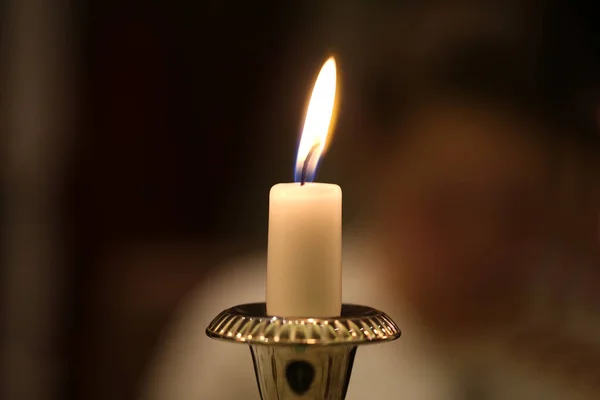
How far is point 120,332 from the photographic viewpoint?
49 cm

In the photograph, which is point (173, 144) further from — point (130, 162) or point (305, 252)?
point (305, 252)

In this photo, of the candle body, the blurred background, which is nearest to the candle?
the candle body

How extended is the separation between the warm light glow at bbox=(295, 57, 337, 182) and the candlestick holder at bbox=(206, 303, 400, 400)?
0.08 m

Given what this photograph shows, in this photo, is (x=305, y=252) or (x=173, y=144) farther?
(x=173, y=144)

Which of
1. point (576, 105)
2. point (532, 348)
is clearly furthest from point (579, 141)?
point (532, 348)

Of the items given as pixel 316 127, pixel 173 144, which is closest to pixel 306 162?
pixel 316 127

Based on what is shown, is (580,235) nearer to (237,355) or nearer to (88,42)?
(237,355)

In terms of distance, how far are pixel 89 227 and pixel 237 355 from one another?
135mm

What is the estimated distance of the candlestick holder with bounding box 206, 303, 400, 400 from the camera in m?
0.32

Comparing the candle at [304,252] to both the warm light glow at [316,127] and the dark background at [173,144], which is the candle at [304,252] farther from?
the dark background at [173,144]

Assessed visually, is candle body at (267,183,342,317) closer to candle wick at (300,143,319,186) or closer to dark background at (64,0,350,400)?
candle wick at (300,143,319,186)

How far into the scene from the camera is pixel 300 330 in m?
0.32

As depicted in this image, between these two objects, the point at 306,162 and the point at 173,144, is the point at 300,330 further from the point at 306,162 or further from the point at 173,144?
the point at 173,144

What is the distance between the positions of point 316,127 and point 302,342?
12 cm
